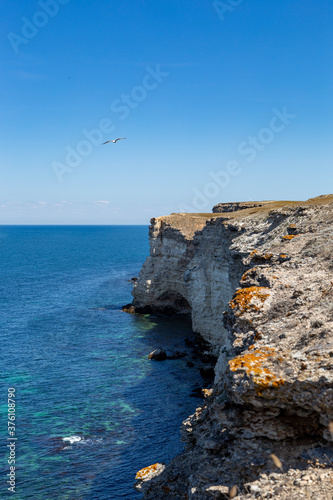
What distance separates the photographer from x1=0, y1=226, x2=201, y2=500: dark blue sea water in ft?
84.0

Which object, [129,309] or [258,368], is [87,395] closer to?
[258,368]

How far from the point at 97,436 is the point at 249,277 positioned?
19.2 meters

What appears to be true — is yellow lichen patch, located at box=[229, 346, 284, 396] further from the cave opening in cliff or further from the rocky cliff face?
the cave opening in cliff

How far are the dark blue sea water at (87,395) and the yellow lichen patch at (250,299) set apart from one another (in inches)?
616

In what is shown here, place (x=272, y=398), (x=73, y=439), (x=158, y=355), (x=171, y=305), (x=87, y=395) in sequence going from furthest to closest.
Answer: (x=171, y=305) < (x=158, y=355) < (x=87, y=395) < (x=73, y=439) < (x=272, y=398)

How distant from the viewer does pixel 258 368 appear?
10.9 metres

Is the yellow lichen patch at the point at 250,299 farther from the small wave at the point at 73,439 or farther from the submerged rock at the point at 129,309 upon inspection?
the submerged rock at the point at 129,309

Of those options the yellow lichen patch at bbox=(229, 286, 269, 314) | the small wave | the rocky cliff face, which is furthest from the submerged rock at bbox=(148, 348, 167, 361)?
the yellow lichen patch at bbox=(229, 286, 269, 314)

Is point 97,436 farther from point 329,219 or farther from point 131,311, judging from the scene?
point 131,311

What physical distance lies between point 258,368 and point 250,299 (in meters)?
4.75

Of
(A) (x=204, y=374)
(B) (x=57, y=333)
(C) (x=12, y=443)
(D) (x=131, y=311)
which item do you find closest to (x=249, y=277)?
(C) (x=12, y=443)

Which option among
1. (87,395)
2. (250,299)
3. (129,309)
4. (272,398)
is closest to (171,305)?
(129,309)

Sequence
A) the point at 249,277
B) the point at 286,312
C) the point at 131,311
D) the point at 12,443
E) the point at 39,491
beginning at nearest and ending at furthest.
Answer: the point at 286,312 < the point at 249,277 < the point at 39,491 < the point at 12,443 < the point at 131,311

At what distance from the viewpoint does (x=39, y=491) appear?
23.8m
